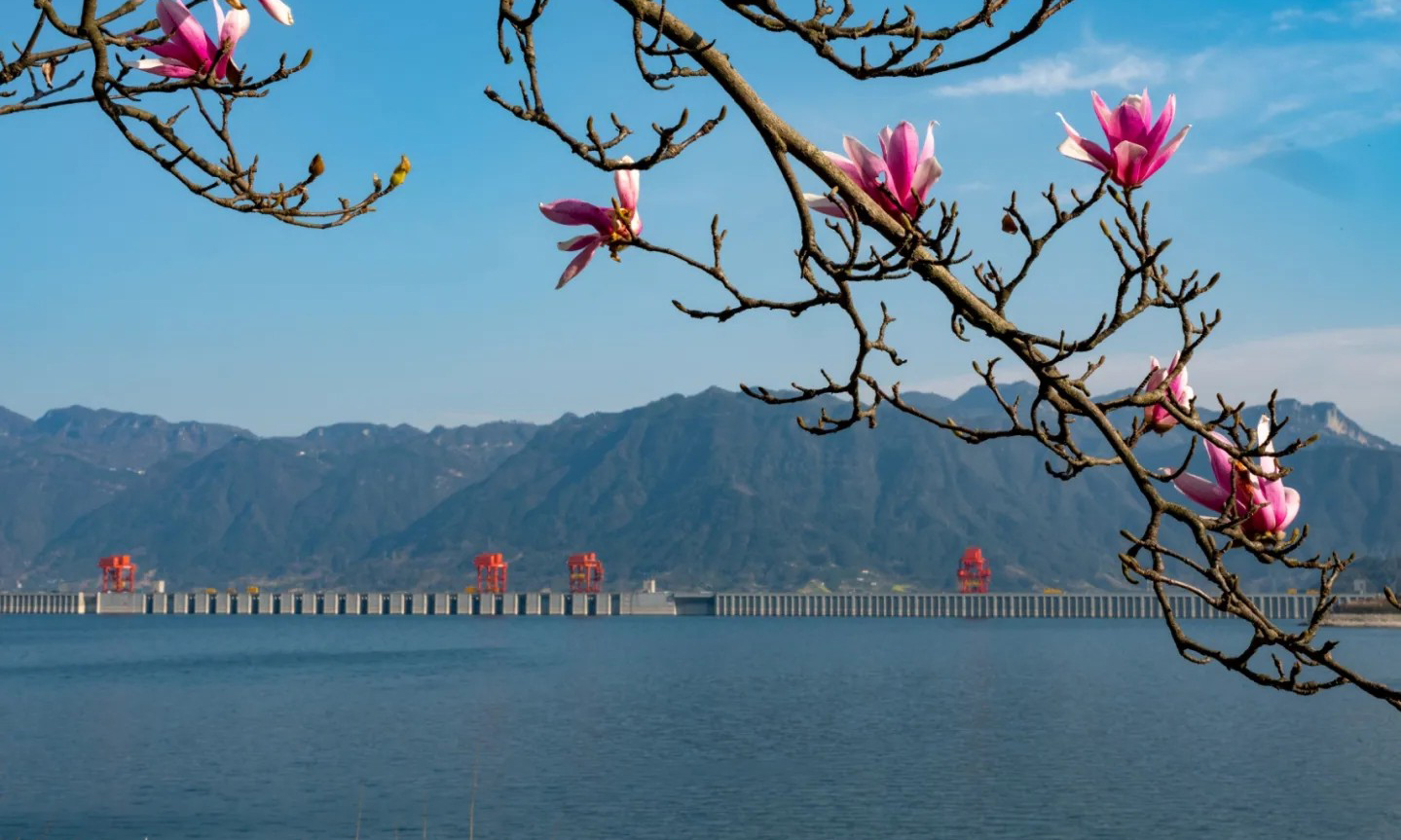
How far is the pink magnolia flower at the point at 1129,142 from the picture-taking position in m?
2.65

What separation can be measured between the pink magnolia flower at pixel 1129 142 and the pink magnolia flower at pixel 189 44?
2.02 meters

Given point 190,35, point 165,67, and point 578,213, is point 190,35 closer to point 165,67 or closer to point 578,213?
point 165,67

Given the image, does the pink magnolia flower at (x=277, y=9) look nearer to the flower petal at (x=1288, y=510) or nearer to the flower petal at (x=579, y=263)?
the flower petal at (x=579, y=263)

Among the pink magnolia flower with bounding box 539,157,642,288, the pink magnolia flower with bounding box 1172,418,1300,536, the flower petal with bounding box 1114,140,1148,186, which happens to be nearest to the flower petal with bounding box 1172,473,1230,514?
the pink magnolia flower with bounding box 1172,418,1300,536

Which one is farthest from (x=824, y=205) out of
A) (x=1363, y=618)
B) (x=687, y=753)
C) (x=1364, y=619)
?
(x=1363, y=618)

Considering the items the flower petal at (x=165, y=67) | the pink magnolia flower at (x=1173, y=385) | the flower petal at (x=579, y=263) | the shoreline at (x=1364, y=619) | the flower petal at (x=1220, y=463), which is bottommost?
the shoreline at (x=1364, y=619)

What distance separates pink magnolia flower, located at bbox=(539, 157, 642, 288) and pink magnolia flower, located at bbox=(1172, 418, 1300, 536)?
3.89 feet

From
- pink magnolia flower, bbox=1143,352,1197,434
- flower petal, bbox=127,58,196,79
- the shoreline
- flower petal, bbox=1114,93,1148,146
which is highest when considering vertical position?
flower petal, bbox=127,58,196,79

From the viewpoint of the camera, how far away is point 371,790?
177 feet

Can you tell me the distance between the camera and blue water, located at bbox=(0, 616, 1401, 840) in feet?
158

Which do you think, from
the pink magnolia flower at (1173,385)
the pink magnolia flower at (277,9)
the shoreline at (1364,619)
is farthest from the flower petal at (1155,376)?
the shoreline at (1364,619)

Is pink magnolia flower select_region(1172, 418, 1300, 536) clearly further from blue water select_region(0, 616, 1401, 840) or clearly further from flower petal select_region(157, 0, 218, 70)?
blue water select_region(0, 616, 1401, 840)

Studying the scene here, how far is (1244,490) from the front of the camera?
113 inches

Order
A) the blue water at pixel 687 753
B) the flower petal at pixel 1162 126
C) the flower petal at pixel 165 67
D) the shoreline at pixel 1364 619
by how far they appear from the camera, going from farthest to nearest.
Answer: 1. the shoreline at pixel 1364 619
2. the blue water at pixel 687 753
3. the flower petal at pixel 165 67
4. the flower petal at pixel 1162 126
